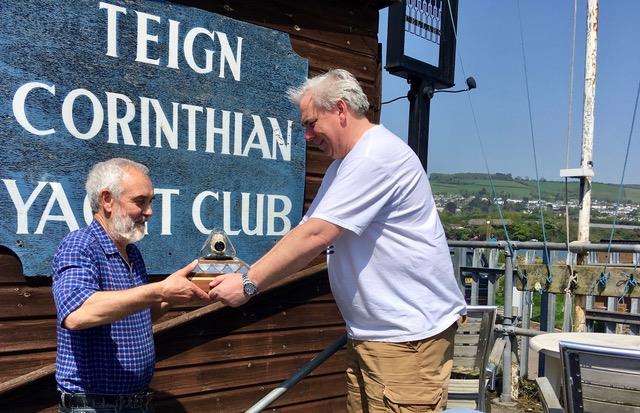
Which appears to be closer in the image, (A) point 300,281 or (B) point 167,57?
(B) point 167,57

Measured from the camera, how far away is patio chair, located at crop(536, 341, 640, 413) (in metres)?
1.98

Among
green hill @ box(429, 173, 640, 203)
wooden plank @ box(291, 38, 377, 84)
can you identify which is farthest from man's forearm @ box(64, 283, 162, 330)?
green hill @ box(429, 173, 640, 203)

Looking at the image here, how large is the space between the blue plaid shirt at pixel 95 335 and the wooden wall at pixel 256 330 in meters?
0.73

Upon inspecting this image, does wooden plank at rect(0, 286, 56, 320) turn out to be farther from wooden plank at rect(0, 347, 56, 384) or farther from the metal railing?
the metal railing

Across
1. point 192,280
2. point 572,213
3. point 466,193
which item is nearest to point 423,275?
point 192,280

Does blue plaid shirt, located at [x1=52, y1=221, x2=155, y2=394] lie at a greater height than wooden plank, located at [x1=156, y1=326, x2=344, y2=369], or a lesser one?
greater

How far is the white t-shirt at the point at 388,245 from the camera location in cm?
187

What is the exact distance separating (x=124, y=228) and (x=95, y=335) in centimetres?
34

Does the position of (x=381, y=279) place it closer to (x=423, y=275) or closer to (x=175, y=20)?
(x=423, y=275)

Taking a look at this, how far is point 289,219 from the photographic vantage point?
126 inches

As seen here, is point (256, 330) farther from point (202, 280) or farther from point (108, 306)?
point (108, 306)

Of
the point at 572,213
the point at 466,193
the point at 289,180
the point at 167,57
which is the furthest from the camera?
the point at 466,193

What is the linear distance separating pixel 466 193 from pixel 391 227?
718cm

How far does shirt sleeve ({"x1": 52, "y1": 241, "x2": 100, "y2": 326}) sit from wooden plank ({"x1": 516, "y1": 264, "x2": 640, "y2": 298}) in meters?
3.91
